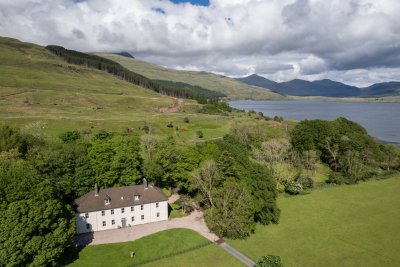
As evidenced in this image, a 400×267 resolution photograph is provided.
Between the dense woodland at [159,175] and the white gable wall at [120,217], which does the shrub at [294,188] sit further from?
the white gable wall at [120,217]

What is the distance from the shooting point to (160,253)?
43.0 meters

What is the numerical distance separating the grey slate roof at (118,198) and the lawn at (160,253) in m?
6.68

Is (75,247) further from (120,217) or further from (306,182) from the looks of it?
(306,182)

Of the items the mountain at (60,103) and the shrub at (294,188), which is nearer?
the shrub at (294,188)

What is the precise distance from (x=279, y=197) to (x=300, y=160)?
22.8m

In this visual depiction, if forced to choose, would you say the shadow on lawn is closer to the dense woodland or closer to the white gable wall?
the white gable wall

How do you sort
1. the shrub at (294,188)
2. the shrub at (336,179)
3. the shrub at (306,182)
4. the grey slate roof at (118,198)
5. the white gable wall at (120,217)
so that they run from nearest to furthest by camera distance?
the white gable wall at (120,217), the grey slate roof at (118,198), the shrub at (294,188), the shrub at (306,182), the shrub at (336,179)

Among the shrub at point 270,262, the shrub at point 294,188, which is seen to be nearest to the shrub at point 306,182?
the shrub at point 294,188

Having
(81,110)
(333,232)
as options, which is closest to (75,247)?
(333,232)

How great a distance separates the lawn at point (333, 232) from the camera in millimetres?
42719

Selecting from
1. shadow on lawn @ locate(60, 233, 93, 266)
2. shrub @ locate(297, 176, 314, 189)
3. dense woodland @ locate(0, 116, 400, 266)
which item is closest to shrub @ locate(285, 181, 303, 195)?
dense woodland @ locate(0, 116, 400, 266)

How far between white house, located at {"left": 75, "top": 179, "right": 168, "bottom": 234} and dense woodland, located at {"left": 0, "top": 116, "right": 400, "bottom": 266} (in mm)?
4187

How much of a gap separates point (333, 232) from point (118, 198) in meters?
36.4

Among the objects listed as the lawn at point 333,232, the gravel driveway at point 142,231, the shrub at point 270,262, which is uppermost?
the shrub at point 270,262
